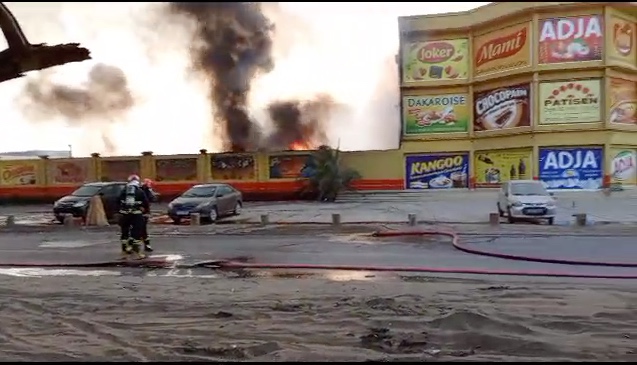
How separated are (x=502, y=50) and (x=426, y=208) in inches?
451


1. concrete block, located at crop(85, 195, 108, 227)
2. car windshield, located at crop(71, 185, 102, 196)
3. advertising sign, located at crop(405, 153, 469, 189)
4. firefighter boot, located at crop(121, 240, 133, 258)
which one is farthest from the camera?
advertising sign, located at crop(405, 153, 469, 189)

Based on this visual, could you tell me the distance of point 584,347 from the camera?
543 cm

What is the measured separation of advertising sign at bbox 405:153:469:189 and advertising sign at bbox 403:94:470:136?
1627 mm

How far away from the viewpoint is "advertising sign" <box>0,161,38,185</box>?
36.1m

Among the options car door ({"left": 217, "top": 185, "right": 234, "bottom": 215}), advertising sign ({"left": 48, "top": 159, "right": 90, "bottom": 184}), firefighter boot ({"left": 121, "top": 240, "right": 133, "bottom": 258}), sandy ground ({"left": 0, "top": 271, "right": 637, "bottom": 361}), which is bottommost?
sandy ground ({"left": 0, "top": 271, "right": 637, "bottom": 361})

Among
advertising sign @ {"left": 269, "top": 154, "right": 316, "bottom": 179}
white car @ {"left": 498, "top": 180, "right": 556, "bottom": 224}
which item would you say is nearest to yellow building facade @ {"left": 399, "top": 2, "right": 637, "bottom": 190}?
advertising sign @ {"left": 269, "top": 154, "right": 316, "bottom": 179}

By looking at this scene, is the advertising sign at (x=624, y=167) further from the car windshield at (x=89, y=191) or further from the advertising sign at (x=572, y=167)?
the car windshield at (x=89, y=191)

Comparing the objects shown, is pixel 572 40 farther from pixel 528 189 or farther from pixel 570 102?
pixel 528 189

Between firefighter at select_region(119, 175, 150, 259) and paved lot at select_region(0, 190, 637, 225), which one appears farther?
paved lot at select_region(0, 190, 637, 225)

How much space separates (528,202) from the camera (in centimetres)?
2052

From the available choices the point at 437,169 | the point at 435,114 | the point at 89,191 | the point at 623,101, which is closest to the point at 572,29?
the point at 623,101

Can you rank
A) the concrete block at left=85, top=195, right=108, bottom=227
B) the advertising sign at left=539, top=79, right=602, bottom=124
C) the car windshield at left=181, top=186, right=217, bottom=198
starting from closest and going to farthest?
1. the concrete block at left=85, top=195, right=108, bottom=227
2. the car windshield at left=181, top=186, right=217, bottom=198
3. the advertising sign at left=539, top=79, right=602, bottom=124

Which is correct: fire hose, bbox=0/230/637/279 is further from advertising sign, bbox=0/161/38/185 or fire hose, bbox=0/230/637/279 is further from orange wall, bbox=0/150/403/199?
advertising sign, bbox=0/161/38/185

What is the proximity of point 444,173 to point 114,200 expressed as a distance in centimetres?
1885
